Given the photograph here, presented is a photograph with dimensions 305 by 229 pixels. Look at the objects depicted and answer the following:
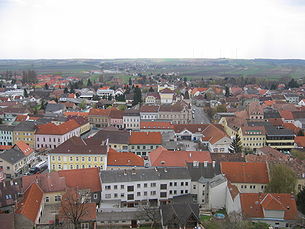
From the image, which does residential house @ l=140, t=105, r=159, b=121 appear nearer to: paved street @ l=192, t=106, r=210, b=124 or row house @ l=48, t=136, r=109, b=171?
paved street @ l=192, t=106, r=210, b=124

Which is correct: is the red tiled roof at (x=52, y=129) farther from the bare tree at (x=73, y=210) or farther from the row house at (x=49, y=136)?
the bare tree at (x=73, y=210)

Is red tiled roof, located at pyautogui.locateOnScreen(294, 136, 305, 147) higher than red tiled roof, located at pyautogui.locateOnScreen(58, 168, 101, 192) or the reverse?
the reverse

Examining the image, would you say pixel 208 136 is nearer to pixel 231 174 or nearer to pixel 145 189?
pixel 231 174

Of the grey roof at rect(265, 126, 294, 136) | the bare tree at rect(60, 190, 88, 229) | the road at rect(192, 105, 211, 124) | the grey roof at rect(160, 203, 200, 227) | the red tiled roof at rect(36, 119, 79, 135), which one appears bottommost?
the road at rect(192, 105, 211, 124)


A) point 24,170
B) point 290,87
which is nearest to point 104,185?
point 24,170

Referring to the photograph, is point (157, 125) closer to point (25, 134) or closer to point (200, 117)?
point (25, 134)

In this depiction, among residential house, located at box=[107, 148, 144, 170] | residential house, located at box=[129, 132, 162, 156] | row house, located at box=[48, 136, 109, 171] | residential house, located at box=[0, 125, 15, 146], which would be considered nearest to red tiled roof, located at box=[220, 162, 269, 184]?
residential house, located at box=[107, 148, 144, 170]

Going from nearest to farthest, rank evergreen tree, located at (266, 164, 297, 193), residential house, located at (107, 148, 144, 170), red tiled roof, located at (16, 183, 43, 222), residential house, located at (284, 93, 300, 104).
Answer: red tiled roof, located at (16, 183, 43, 222)
evergreen tree, located at (266, 164, 297, 193)
residential house, located at (107, 148, 144, 170)
residential house, located at (284, 93, 300, 104)
